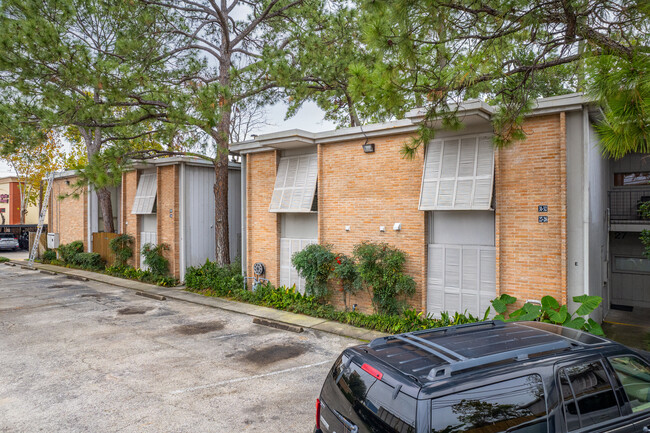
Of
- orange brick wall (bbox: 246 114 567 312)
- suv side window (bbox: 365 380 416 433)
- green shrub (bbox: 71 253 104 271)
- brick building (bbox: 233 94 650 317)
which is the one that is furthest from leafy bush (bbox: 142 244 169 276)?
suv side window (bbox: 365 380 416 433)

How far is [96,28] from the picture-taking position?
12984 millimetres

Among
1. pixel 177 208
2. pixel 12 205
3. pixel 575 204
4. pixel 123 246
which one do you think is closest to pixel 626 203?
pixel 575 204

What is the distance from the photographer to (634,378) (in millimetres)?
3721

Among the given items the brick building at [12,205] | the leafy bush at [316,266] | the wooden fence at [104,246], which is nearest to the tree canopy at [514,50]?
the leafy bush at [316,266]

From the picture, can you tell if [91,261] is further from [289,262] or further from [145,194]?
[289,262]

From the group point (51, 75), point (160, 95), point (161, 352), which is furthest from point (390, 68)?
point (51, 75)

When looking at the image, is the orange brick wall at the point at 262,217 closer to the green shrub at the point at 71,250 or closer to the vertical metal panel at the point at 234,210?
the vertical metal panel at the point at 234,210

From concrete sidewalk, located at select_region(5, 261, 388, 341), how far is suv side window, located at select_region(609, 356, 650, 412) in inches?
224

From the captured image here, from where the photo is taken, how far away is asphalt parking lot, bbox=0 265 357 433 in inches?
224

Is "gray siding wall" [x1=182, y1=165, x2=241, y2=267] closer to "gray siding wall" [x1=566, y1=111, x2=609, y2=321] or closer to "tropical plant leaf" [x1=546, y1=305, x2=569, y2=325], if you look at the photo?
"tropical plant leaf" [x1=546, y1=305, x2=569, y2=325]

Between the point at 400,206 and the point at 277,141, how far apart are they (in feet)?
13.3

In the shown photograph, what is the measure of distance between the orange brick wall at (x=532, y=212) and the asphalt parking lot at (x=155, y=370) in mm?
4006

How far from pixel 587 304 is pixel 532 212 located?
6.58 feet

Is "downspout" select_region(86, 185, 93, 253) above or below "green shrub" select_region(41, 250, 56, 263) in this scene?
above
